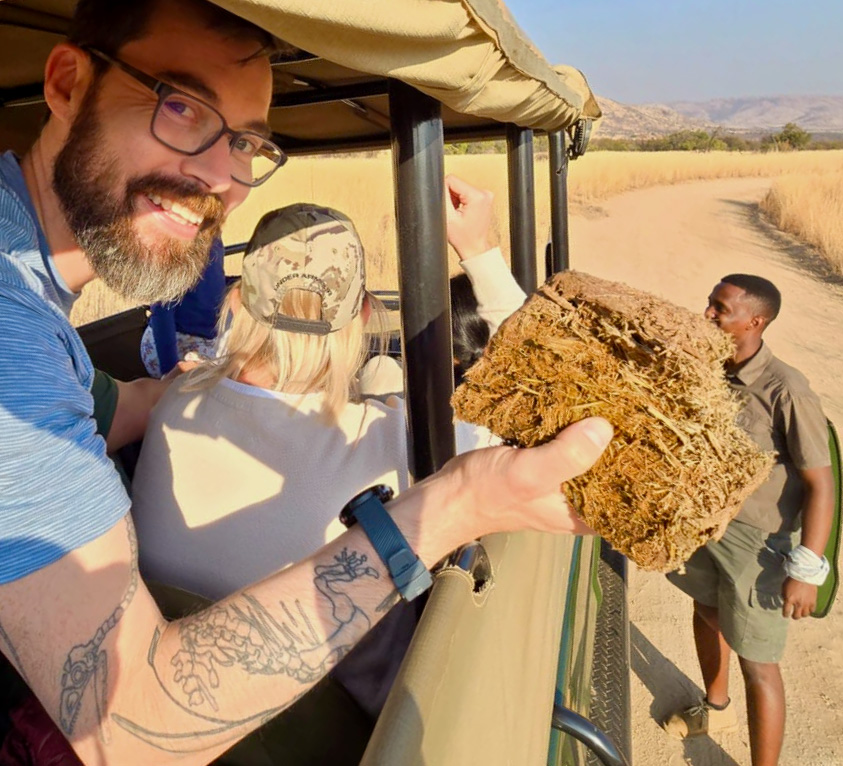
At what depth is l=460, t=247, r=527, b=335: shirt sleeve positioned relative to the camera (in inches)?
76.9

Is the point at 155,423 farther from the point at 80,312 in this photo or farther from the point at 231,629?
the point at 80,312

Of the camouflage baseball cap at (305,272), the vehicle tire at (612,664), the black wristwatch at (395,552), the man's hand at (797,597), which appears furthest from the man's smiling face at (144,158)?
the man's hand at (797,597)

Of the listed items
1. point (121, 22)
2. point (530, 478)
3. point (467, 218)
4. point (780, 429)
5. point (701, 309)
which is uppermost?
point (121, 22)

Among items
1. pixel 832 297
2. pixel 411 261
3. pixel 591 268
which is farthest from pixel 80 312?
pixel 832 297

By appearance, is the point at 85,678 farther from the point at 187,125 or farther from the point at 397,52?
the point at 187,125

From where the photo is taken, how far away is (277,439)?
148 cm

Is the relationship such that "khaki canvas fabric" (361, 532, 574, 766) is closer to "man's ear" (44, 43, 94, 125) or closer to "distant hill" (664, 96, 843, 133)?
"man's ear" (44, 43, 94, 125)

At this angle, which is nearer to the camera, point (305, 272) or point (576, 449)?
point (576, 449)

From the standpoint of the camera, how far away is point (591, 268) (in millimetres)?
12312

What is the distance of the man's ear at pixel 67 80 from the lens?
1410 mm

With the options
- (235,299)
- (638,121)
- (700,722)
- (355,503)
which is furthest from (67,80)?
(638,121)

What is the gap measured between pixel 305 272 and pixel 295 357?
23cm

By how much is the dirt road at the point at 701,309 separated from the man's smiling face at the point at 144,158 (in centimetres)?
303

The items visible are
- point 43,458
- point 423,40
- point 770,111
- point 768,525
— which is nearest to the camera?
point 423,40
